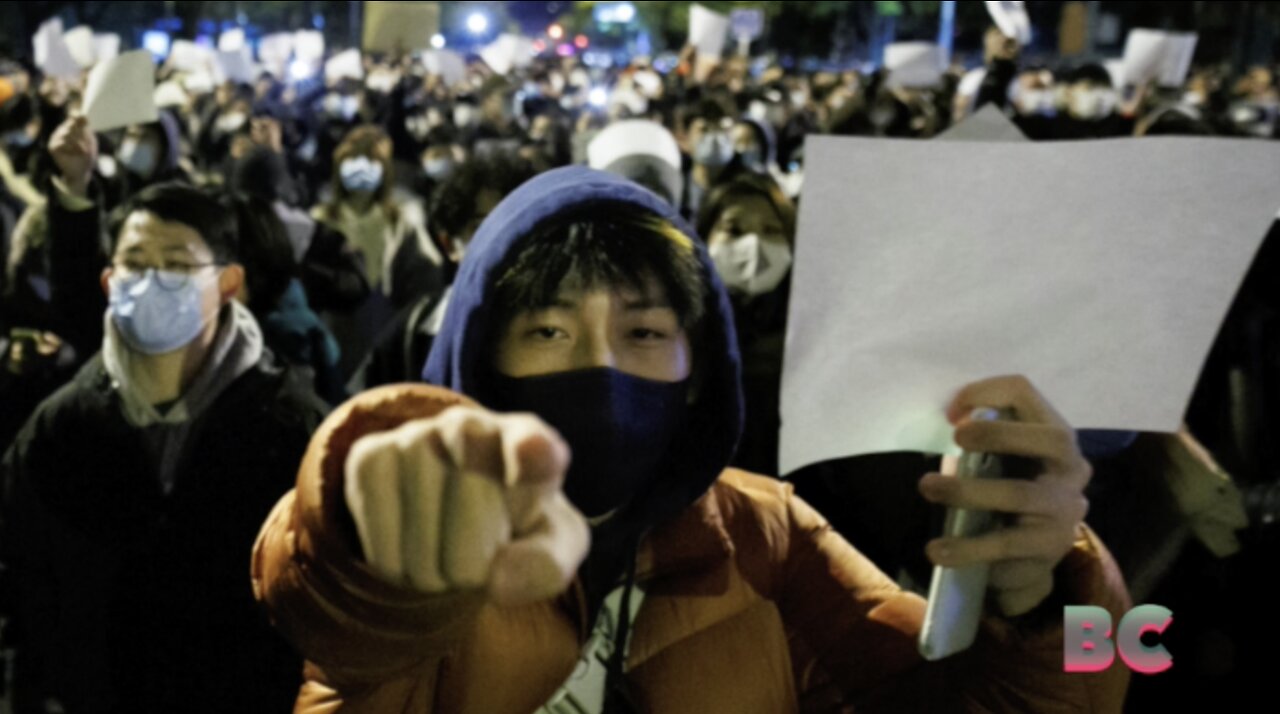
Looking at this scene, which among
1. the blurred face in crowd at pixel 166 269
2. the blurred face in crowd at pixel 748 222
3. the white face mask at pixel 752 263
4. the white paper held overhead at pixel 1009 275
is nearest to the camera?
the white paper held overhead at pixel 1009 275

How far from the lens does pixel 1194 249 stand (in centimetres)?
125

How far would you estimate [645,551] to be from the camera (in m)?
1.58

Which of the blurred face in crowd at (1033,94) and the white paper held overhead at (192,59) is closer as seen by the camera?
the blurred face in crowd at (1033,94)

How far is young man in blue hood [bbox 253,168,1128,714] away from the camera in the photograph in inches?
46.8

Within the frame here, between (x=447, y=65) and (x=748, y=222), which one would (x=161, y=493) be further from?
(x=447, y=65)

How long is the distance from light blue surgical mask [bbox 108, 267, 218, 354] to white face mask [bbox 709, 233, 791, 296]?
1391mm

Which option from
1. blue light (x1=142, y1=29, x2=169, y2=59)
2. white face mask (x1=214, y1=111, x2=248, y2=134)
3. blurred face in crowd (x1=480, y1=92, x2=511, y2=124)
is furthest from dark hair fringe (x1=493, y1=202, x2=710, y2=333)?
blue light (x1=142, y1=29, x2=169, y2=59)

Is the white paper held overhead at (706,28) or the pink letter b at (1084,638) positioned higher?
the pink letter b at (1084,638)

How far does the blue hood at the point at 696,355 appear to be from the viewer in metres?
1.58

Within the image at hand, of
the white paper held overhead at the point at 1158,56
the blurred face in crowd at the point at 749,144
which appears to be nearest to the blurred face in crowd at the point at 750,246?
the blurred face in crowd at the point at 749,144

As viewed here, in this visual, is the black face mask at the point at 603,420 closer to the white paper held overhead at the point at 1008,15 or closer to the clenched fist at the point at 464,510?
the clenched fist at the point at 464,510

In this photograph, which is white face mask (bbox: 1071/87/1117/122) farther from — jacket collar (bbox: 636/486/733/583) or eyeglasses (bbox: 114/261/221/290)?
jacket collar (bbox: 636/486/733/583)

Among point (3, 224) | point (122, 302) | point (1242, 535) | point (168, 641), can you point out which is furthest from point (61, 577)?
point (3, 224)

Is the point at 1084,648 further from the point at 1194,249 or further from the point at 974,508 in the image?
the point at 1194,249
